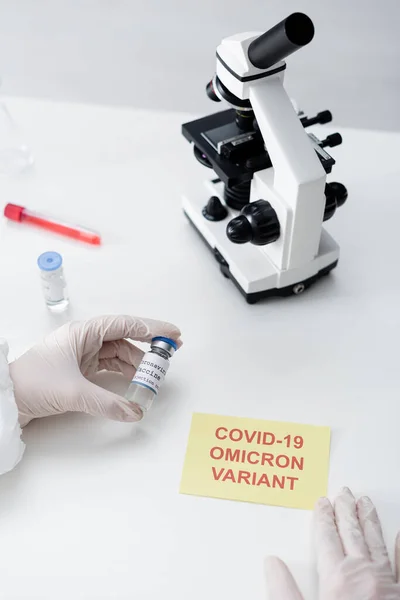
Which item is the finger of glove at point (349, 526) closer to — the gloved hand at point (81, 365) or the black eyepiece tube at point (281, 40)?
the gloved hand at point (81, 365)

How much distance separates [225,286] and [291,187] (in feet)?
1.08

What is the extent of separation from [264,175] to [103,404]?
21.8 inches

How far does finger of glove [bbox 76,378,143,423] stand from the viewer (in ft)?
4.43

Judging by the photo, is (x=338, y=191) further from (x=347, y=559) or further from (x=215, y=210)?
(x=347, y=559)

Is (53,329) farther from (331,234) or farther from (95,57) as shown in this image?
(95,57)

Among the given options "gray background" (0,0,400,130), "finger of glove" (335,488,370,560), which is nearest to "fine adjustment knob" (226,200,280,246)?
"finger of glove" (335,488,370,560)

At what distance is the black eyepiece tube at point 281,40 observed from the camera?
1243 mm

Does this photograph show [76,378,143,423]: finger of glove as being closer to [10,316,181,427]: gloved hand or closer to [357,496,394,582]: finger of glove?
[10,316,181,427]: gloved hand

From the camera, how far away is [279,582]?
117 cm

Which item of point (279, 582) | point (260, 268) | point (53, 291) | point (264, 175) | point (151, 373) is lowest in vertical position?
point (279, 582)

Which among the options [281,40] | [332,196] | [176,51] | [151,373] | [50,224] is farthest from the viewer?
[176,51]

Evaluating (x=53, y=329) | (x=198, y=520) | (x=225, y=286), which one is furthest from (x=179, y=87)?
(x=198, y=520)

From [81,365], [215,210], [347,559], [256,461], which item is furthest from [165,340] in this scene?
[347,559]

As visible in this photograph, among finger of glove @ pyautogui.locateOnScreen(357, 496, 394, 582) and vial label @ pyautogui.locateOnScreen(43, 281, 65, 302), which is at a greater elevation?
vial label @ pyautogui.locateOnScreen(43, 281, 65, 302)
